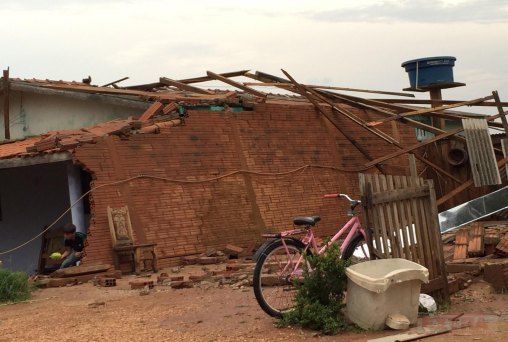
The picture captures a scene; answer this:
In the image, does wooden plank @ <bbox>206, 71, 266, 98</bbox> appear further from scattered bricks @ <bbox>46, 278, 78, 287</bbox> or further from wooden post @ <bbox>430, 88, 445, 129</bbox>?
scattered bricks @ <bbox>46, 278, 78, 287</bbox>

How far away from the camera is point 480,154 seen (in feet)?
51.9

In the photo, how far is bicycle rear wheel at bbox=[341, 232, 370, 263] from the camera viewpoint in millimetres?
8062

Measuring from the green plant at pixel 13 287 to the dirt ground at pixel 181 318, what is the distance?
212mm

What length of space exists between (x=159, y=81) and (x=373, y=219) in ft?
34.9

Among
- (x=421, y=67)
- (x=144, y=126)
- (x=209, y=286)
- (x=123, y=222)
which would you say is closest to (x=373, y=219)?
(x=209, y=286)

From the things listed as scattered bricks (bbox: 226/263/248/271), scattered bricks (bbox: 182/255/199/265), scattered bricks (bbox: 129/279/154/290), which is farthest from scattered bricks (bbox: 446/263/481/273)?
scattered bricks (bbox: 182/255/199/265)

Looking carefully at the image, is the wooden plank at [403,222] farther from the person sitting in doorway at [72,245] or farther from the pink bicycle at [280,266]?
the person sitting in doorway at [72,245]

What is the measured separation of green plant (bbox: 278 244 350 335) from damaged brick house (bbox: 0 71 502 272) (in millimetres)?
6047

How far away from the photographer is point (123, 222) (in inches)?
500

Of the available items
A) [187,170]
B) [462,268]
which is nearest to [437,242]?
[462,268]

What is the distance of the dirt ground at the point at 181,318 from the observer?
686 centimetres

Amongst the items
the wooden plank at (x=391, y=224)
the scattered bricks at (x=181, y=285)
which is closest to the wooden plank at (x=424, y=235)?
the wooden plank at (x=391, y=224)

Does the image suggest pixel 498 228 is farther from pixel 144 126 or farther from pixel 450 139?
pixel 144 126

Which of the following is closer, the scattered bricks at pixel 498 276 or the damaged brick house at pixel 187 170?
the scattered bricks at pixel 498 276
